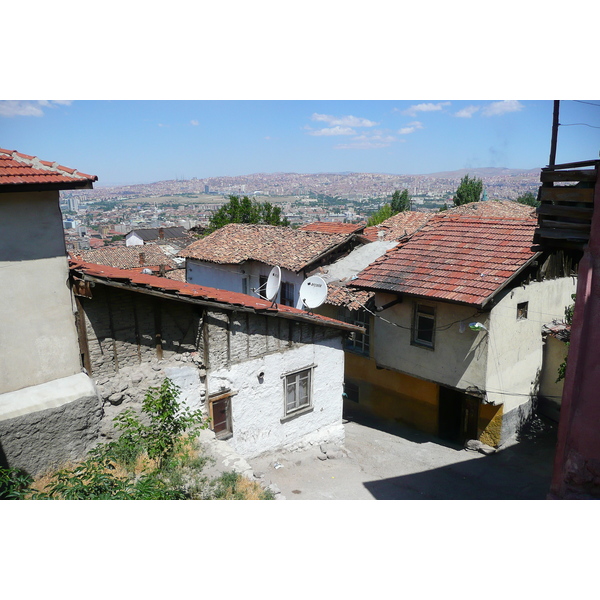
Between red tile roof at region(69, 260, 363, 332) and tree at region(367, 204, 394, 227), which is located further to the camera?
tree at region(367, 204, 394, 227)

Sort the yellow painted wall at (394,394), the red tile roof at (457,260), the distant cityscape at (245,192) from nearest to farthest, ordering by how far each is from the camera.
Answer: the red tile roof at (457,260)
the yellow painted wall at (394,394)
the distant cityscape at (245,192)

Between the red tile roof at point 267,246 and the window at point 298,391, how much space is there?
6.75 meters

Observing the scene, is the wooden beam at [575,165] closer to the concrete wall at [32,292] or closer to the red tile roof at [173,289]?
the red tile roof at [173,289]

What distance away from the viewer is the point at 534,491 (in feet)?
36.6

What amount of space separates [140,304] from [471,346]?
27.5ft

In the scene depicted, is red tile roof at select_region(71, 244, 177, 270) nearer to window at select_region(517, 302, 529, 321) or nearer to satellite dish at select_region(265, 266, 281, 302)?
satellite dish at select_region(265, 266, 281, 302)

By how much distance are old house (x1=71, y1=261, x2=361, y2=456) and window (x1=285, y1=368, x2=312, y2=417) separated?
1.0 inches

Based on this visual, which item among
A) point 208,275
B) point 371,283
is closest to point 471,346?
point 371,283

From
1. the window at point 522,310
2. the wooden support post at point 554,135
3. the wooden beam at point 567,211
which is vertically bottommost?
the window at point 522,310

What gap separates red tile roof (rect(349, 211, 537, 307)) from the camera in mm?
12156

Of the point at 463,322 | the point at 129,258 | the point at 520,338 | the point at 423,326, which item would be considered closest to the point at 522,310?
the point at 520,338

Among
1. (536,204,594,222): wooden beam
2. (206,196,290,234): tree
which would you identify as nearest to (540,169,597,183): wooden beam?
(536,204,594,222): wooden beam

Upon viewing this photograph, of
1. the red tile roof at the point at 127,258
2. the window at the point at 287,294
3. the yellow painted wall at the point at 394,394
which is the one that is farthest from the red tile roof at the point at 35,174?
the red tile roof at the point at 127,258

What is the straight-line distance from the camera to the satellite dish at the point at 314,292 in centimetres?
1197
